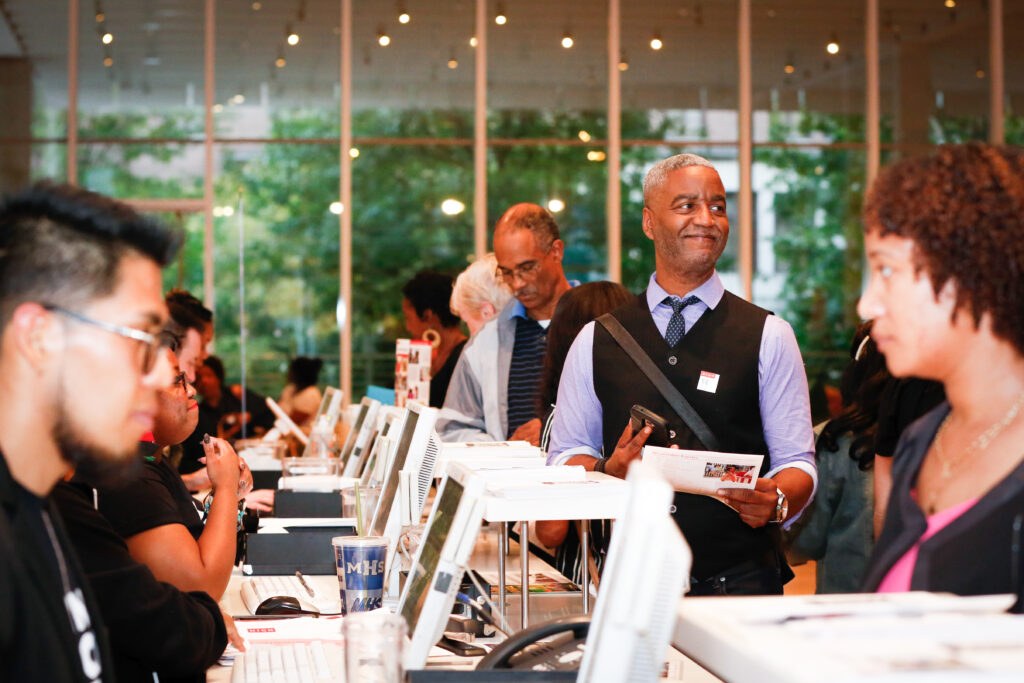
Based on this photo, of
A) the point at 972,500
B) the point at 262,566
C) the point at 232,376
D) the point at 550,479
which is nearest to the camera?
the point at 972,500

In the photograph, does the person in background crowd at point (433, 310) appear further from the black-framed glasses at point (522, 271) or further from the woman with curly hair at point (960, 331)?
the woman with curly hair at point (960, 331)

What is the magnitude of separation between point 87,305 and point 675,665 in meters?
1.20

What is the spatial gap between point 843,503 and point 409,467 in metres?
1.83

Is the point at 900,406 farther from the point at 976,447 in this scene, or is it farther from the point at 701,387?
the point at 976,447

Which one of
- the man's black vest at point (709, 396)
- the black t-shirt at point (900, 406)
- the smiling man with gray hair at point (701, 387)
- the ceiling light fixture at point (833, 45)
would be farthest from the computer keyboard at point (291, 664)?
the ceiling light fixture at point (833, 45)

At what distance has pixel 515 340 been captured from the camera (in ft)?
13.2

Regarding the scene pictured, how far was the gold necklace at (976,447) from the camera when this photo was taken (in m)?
1.42

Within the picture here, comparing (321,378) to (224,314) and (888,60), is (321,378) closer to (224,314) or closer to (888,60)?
(224,314)

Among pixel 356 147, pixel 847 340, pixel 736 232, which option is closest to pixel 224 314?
pixel 356 147

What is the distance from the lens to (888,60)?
10203 mm

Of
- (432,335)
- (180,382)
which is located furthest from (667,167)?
(432,335)

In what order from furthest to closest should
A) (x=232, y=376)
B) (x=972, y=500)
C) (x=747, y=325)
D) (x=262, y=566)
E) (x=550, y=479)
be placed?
(x=232, y=376) < (x=262, y=566) < (x=747, y=325) < (x=550, y=479) < (x=972, y=500)

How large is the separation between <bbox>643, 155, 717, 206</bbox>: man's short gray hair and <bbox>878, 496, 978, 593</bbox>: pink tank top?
153 centimetres

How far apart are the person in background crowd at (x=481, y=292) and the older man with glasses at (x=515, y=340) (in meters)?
0.59
